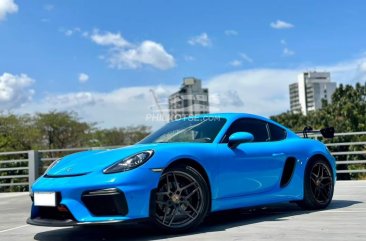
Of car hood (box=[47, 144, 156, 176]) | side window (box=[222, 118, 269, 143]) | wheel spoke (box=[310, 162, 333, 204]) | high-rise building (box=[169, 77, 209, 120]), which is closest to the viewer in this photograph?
car hood (box=[47, 144, 156, 176])

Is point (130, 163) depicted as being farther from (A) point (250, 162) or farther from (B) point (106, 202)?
(A) point (250, 162)

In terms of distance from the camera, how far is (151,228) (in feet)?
18.3

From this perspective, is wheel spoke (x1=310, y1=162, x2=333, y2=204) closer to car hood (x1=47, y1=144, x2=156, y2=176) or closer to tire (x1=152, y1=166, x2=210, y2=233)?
tire (x1=152, y1=166, x2=210, y2=233)

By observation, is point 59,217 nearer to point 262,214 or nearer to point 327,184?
point 262,214

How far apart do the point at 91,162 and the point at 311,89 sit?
115501mm

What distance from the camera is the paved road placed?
482 cm

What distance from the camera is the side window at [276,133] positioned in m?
6.49

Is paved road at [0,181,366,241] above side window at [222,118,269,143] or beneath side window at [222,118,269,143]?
beneath

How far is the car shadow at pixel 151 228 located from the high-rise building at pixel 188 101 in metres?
36.2

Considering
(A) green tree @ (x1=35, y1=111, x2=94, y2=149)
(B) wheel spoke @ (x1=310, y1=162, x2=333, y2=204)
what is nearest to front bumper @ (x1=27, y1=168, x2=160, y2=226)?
(B) wheel spoke @ (x1=310, y1=162, x2=333, y2=204)

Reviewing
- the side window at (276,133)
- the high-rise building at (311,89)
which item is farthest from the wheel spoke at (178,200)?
the high-rise building at (311,89)

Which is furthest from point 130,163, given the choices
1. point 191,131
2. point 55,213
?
point 191,131

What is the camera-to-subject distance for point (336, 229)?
5043 millimetres

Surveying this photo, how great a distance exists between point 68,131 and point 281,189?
44504mm
